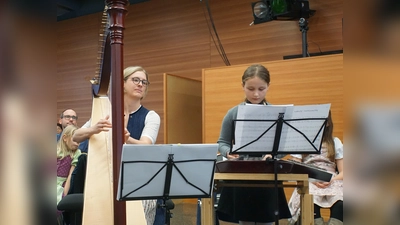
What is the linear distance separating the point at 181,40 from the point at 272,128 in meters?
5.03

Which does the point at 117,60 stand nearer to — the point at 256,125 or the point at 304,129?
the point at 256,125

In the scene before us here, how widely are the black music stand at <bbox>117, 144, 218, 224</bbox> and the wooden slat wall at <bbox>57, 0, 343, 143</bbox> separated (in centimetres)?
397

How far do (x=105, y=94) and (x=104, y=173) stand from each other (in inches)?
17.4

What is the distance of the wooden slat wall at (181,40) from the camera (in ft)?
19.3

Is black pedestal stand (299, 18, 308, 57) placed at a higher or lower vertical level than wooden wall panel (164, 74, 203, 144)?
higher

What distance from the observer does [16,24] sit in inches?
16.0

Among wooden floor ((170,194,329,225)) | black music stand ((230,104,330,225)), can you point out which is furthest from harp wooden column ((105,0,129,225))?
wooden floor ((170,194,329,225))

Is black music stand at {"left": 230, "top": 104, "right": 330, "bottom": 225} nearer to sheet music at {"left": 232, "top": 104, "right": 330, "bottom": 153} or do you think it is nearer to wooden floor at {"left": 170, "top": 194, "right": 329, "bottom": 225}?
sheet music at {"left": 232, "top": 104, "right": 330, "bottom": 153}

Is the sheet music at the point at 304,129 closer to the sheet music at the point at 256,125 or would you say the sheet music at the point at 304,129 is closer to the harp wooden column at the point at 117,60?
the sheet music at the point at 256,125

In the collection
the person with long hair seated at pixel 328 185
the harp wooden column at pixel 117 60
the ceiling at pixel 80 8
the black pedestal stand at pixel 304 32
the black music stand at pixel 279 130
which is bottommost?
the person with long hair seated at pixel 328 185

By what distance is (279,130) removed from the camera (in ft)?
7.20

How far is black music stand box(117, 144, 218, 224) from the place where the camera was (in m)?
1.87

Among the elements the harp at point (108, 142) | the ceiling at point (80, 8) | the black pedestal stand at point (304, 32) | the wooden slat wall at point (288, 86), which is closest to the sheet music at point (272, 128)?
the harp at point (108, 142)

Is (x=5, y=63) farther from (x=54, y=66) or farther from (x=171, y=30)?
(x=171, y=30)
